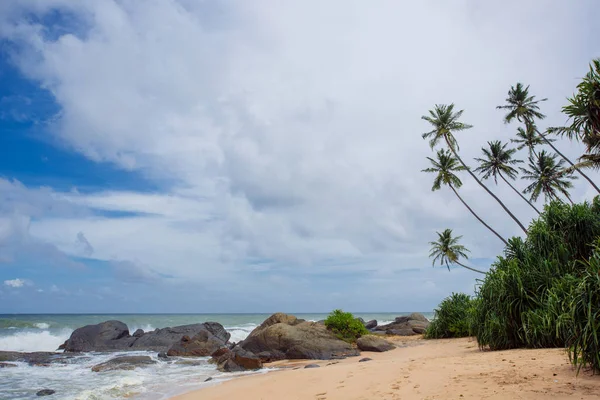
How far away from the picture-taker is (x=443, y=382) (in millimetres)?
7703

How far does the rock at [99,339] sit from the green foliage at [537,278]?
22.4 meters

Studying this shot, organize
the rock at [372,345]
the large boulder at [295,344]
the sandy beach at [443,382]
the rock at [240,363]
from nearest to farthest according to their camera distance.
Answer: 1. the sandy beach at [443,382]
2. the rock at [240,363]
3. the large boulder at [295,344]
4. the rock at [372,345]

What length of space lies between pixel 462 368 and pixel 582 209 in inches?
275

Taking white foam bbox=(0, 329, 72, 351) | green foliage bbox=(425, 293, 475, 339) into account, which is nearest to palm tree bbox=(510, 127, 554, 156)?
green foliage bbox=(425, 293, 475, 339)

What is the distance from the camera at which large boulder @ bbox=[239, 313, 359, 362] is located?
59.0 ft

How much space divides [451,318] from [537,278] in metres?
10.3

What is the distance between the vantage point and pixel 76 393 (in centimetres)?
1264

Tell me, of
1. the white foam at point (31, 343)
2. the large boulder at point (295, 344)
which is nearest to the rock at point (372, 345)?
the large boulder at point (295, 344)

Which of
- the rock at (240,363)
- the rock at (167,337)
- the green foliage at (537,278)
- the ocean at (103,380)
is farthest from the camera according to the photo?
the rock at (167,337)

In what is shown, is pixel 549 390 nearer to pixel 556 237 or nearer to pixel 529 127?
pixel 556 237

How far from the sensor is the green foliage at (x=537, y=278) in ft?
36.4

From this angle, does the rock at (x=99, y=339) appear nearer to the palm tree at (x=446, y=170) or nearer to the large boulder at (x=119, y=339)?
the large boulder at (x=119, y=339)

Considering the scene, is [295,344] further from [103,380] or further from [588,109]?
[588,109]

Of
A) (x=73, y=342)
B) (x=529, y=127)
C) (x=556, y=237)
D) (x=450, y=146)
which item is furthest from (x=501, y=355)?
(x=529, y=127)
